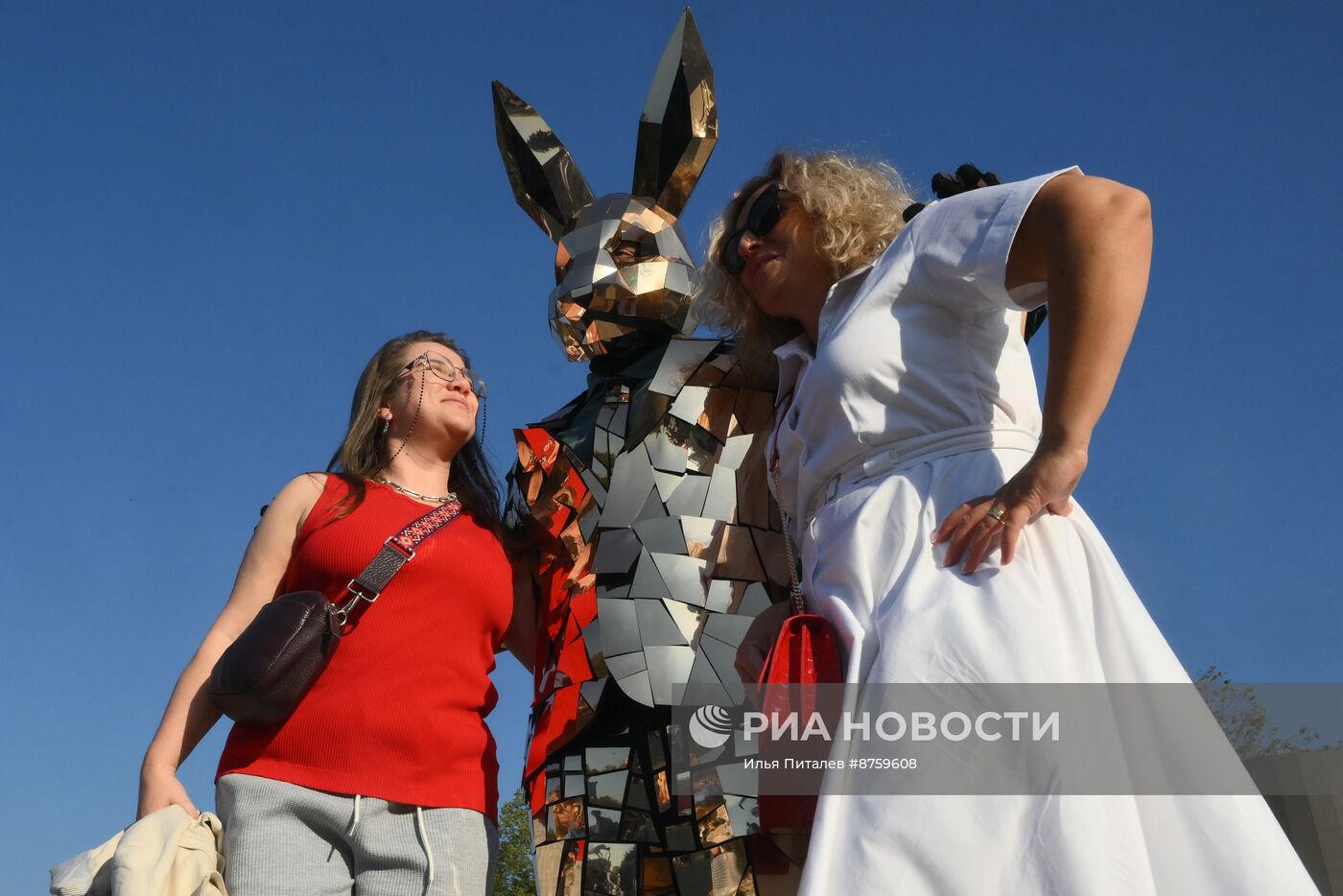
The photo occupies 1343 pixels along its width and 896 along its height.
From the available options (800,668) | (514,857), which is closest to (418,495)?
(800,668)

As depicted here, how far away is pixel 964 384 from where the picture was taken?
2.22 metres

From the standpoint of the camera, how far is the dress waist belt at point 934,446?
2.19 metres

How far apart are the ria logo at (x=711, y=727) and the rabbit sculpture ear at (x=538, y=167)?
1.71m

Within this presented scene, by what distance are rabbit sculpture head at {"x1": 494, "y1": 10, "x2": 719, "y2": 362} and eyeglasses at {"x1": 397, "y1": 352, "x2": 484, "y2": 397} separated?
294mm

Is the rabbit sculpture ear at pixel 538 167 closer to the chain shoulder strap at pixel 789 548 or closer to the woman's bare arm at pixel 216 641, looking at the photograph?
the woman's bare arm at pixel 216 641

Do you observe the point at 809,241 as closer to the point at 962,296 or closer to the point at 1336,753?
the point at 962,296

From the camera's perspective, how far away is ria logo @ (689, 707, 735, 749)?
9.98ft

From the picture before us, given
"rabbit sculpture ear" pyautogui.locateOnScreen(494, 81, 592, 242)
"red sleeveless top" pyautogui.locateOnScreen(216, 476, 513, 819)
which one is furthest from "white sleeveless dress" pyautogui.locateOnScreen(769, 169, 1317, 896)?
"rabbit sculpture ear" pyautogui.locateOnScreen(494, 81, 592, 242)

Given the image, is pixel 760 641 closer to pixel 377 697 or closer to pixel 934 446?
pixel 934 446

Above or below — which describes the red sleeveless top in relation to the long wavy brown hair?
below

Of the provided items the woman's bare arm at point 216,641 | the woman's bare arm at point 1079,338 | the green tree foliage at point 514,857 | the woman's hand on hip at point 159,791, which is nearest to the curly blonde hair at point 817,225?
the woman's bare arm at point 1079,338

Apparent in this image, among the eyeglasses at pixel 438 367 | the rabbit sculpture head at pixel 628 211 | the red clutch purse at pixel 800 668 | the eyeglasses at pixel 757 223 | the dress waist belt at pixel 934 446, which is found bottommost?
the red clutch purse at pixel 800 668

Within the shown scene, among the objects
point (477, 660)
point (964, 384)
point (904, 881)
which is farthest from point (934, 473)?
point (477, 660)

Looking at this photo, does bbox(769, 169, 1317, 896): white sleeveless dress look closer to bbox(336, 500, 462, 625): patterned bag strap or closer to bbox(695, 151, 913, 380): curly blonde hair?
bbox(695, 151, 913, 380): curly blonde hair
